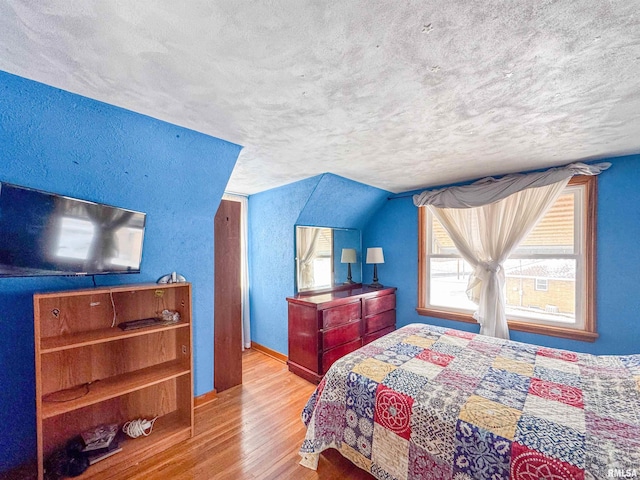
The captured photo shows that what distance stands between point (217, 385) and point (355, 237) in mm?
2619

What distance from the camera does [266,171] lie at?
2.74 metres

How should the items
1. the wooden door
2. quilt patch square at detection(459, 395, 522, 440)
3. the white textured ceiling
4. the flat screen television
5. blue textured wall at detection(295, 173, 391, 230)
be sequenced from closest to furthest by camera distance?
the white textured ceiling, quilt patch square at detection(459, 395, 522, 440), the flat screen television, the wooden door, blue textured wall at detection(295, 173, 391, 230)

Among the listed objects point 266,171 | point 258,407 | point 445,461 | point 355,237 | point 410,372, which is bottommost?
point 258,407

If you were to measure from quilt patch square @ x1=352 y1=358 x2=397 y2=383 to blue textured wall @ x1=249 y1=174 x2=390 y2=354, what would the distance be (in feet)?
5.24

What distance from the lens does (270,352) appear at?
3.52 metres

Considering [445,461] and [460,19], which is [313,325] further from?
[460,19]

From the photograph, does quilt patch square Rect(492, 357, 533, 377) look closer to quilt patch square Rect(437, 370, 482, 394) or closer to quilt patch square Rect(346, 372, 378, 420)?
quilt patch square Rect(437, 370, 482, 394)

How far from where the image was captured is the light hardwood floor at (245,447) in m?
1.65

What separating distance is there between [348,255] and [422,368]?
2.22 meters

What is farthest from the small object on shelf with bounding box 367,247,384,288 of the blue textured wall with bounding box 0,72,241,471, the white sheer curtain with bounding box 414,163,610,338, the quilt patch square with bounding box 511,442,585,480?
the quilt patch square with bounding box 511,442,585,480

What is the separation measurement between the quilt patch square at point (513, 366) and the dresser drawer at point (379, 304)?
1.57 meters

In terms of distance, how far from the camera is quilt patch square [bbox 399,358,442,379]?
1.67 metres

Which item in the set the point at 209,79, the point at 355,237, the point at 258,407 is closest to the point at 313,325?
the point at 258,407

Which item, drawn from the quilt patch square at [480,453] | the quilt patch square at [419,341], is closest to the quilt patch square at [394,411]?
the quilt patch square at [480,453]
